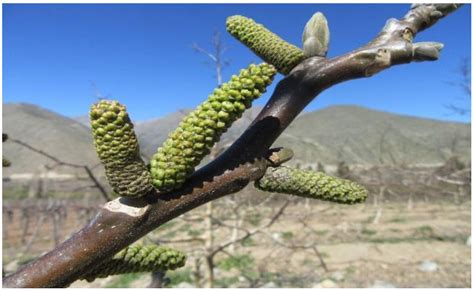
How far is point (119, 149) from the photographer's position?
634mm

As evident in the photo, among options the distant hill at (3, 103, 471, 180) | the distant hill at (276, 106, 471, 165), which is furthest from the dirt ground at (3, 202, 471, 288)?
the distant hill at (276, 106, 471, 165)

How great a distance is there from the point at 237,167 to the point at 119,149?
180mm

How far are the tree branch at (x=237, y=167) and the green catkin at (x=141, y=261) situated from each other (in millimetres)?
137

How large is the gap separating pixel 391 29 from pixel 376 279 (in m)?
9.55

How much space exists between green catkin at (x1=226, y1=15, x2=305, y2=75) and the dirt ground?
18.9ft

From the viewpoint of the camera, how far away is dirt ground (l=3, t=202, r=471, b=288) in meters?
9.34

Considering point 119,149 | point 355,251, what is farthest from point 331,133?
point 119,149

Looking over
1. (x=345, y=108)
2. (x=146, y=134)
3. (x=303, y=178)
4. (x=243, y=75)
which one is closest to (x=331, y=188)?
(x=303, y=178)

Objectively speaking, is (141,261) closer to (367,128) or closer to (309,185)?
(309,185)

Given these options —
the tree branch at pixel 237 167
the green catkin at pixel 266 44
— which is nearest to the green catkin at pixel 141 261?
the tree branch at pixel 237 167

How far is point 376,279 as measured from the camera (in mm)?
9555

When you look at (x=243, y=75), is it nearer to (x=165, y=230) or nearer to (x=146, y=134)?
(x=146, y=134)

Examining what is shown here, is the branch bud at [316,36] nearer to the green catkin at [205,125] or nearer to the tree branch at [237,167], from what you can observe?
the tree branch at [237,167]

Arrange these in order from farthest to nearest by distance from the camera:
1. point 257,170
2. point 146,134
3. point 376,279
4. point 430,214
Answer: point 430,214 → point 376,279 → point 146,134 → point 257,170
